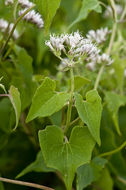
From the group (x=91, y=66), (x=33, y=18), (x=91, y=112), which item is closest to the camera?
(x=91, y=112)

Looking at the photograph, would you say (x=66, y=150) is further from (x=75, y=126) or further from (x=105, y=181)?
(x=105, y=181)

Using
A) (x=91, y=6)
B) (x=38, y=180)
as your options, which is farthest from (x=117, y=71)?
(x=38, y=180)

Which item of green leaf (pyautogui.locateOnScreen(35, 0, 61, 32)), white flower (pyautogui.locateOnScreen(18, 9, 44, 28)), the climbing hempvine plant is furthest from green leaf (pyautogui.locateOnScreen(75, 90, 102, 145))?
white flower (pyautogui.locateOnScreen(18, 9, 44, 28))

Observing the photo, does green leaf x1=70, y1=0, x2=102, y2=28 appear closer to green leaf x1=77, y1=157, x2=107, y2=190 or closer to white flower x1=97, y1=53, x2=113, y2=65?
white flower x1=97, y1=53, x2=113, y2=65

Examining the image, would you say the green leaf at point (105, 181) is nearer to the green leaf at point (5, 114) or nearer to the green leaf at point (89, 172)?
the green leaf at point (89, 172)

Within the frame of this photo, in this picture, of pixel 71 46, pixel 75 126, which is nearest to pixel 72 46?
pixel 71 46
